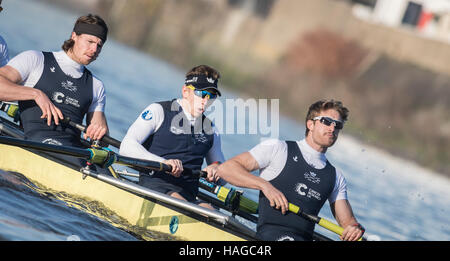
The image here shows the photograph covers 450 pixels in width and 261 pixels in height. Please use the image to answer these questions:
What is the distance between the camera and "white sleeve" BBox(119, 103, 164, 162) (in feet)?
24.1

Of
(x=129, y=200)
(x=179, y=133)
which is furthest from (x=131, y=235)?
(x=179, y=133)

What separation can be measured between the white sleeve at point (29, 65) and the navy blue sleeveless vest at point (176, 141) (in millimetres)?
1594

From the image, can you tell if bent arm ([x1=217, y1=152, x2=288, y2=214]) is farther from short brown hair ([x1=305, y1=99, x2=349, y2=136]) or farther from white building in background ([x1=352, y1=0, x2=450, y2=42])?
white building in background ([x1=352, y1=0, x2=450, y2=42])

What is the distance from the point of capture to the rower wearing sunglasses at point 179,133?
750 cm

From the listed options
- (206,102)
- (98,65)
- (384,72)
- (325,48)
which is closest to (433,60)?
(384,72)

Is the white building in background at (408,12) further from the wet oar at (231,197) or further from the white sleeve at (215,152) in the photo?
the wet oar at (231,197)

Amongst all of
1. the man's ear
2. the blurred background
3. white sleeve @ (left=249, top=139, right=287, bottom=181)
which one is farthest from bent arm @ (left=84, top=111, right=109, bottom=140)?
the blurred background

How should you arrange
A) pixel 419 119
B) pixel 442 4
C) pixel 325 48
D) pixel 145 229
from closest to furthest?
pixel 145 229, pixel 419 119, pixel 325 48, pixel 442 4

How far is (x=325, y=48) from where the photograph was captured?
45812 mm

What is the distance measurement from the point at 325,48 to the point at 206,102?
3905 cm

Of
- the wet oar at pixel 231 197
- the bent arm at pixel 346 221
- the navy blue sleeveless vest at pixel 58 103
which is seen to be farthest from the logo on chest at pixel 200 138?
the bent arm at pixel 346 221

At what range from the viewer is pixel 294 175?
6973 mm

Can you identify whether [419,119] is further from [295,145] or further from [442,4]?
[295,145]

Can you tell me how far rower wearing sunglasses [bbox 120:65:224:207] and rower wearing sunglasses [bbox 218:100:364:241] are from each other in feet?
2.93
